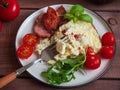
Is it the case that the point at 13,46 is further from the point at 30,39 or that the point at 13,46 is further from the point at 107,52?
the point at 107,52

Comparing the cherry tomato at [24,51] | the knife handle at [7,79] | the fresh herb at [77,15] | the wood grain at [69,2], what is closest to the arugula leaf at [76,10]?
the fresh herb at [77,15]

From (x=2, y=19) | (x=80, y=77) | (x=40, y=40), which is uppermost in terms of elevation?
(x=2, y=19)

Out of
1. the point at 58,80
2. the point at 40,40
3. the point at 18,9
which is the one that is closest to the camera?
the point at 58,80

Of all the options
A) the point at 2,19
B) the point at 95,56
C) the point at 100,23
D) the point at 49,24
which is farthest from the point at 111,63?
the point at 2,19

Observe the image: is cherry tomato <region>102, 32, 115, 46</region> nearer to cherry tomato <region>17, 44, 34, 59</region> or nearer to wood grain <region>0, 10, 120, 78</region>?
wood grain <region>0, 10, 120, 78</region>

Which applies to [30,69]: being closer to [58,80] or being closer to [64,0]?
[58,80]

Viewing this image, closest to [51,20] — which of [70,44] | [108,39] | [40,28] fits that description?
[40,28]

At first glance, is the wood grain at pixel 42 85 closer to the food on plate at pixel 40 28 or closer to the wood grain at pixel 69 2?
the food on plate at pixel 40 28

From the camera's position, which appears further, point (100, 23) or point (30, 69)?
point (100, 23)
